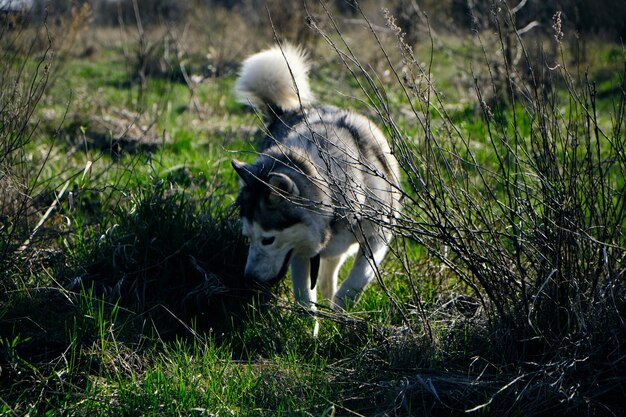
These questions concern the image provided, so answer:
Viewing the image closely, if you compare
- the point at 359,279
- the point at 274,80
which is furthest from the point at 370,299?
the point at 274,80

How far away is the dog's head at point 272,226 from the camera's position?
13.6ft

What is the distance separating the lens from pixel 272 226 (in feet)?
13.6

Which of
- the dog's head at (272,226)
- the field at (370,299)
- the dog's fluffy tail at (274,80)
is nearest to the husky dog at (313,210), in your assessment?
the dog's head at (272,226)

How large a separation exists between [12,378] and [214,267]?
1.47 metres

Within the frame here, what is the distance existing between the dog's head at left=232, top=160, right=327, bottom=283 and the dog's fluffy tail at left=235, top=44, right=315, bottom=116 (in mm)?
1133

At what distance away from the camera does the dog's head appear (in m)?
4.15

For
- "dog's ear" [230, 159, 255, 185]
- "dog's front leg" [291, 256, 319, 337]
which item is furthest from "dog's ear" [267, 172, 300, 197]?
"dog's front leg" [291, 256, 319, 337]

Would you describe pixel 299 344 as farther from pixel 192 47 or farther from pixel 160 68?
pixel 192 47

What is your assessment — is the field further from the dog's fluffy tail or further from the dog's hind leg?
the dog's fluffy tail

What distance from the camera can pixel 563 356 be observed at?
3.12 meters

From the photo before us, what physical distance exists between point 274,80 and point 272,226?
1.56 meters

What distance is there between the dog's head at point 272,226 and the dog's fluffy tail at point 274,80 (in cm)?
113

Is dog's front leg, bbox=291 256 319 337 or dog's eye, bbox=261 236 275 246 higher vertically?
dog's eye, bbox=261 236 275 246

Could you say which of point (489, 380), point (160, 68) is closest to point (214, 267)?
point (489, 380)
